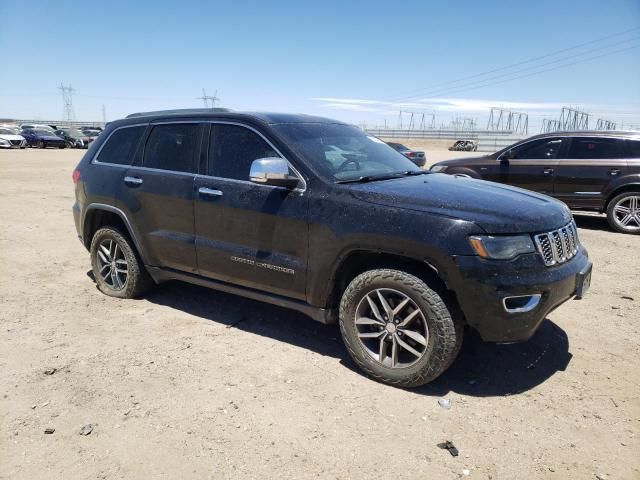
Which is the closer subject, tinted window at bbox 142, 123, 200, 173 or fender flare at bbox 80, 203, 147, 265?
tinted window at bbox 142, 123, 200, 173

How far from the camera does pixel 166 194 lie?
4395mm

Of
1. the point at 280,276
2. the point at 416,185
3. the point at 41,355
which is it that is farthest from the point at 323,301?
the point at 41,355

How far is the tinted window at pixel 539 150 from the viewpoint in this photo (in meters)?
9.23

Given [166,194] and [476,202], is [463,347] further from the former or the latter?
[166,194]

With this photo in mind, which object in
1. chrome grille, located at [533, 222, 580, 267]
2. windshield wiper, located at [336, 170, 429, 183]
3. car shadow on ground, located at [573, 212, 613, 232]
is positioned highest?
windshield wiper, located at [336, 170, 429, 183]

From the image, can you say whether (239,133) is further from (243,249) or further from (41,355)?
(41,355)

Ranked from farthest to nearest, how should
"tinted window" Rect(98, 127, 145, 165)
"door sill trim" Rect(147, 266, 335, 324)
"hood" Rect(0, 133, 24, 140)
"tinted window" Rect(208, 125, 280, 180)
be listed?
"hood" Rect(0, 133, 24, 140) < "tinted window" Rect(98, 127, 145, 165) < "tinted window" Rect(208, 125, 280, 180) < "door sill trim" Rect(147, 266, 335, 324)

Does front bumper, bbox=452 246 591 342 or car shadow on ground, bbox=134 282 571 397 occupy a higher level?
front bumper, bbox=452 246 591 342

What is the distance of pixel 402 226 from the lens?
317 centimetres

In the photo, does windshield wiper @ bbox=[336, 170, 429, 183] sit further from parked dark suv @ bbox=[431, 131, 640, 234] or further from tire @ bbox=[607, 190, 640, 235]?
tire @ bbox=[607, 190, 640, 235]

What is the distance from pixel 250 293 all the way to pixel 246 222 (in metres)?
0.59

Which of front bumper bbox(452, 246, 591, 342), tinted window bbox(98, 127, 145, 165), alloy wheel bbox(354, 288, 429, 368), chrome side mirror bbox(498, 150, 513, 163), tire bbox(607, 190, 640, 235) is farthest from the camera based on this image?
chrome side mirror bbox(498, 150, 513, 163)

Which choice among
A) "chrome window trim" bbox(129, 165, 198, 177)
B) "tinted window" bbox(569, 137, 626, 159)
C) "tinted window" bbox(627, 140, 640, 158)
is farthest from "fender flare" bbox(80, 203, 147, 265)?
"tinted window" bbox(627, 140, 640, 158)

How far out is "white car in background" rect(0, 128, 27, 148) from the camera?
110 ft
